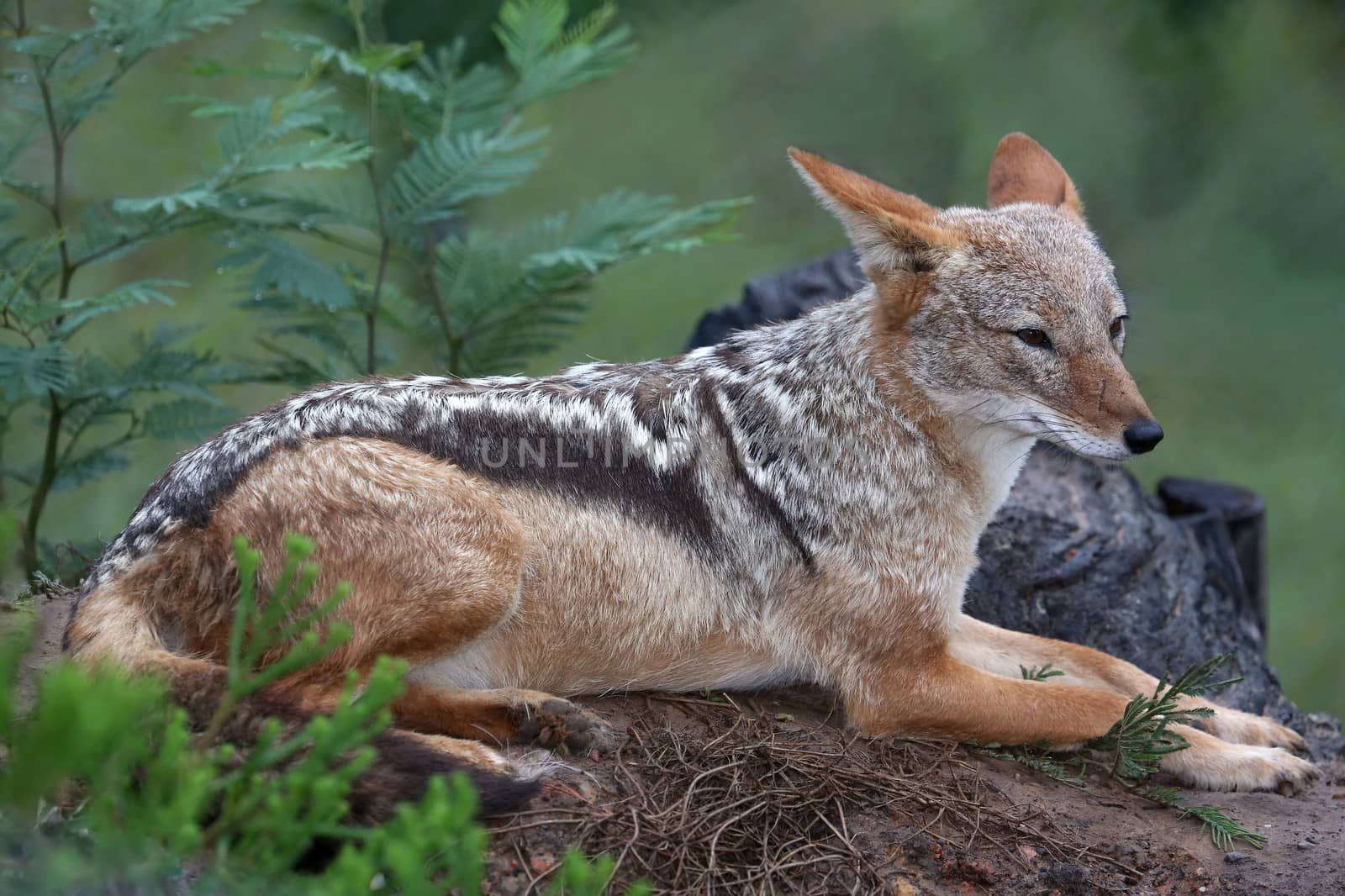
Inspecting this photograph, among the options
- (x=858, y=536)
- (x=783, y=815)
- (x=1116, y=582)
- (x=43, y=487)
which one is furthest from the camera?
(x=1116, y=582)

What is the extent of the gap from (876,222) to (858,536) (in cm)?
164

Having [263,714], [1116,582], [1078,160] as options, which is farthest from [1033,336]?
[1078,160]

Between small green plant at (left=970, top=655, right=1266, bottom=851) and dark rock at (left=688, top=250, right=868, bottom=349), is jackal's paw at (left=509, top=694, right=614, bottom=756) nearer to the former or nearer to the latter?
small green plant at (left=970, top=655, right=1266, bottom=851)

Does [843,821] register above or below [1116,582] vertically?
below

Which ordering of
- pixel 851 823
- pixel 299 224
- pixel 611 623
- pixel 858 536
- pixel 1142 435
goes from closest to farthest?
pixel 851 823 < pixel 1142 435 < pixel 611 623 < pixel 858 536 < pixel 299 224

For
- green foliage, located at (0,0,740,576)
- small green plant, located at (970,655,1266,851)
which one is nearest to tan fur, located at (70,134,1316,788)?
small green plant, located at (970,655,1266,851)

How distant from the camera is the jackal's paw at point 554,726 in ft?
16.8

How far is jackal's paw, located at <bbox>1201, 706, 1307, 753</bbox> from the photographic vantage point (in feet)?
21.2

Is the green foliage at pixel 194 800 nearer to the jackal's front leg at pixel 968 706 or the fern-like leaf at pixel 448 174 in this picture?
the jackal's front leg at pixel 968 706

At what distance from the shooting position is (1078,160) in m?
13.8

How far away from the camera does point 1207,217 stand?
13750 millimetres

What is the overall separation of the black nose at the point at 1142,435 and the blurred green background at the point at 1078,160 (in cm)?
878

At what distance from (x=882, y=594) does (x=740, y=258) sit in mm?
9613

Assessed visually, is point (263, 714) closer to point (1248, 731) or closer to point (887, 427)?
point (887, 427)
